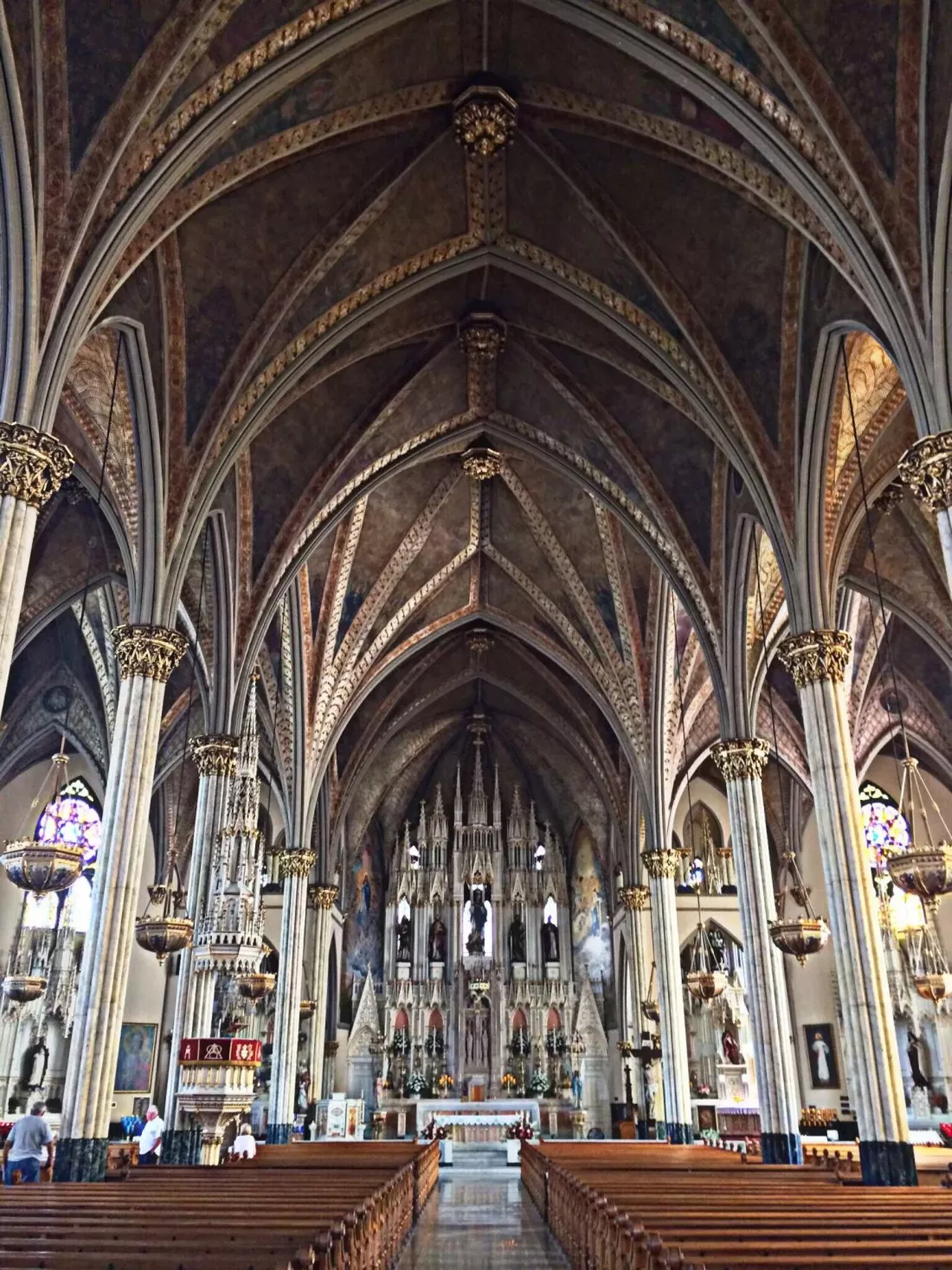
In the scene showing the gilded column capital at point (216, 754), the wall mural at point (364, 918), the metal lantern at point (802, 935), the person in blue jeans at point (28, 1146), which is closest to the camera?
the person in blue jeans at point (28, 1146)

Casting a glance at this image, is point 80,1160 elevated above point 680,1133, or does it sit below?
below

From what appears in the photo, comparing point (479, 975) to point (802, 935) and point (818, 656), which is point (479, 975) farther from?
point (818, 656)

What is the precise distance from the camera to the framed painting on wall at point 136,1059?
28.5 metres

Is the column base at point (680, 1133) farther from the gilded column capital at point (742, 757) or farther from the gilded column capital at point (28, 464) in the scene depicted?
the gilded column capital at point (28, 464)

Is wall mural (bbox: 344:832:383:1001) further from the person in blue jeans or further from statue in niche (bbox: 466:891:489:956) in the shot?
the person in blue jeans

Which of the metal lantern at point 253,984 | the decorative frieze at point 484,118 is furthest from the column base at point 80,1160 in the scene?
the decorative frieze at point 484,118

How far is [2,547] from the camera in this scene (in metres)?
9.59

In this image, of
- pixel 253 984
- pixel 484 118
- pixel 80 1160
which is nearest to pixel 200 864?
pixel 253 984

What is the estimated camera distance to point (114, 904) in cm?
1222

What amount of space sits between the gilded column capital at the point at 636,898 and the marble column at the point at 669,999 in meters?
4.45

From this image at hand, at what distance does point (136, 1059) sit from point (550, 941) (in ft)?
44.6

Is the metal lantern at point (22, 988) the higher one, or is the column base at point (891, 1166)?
the metal lantern at point (22, 988)

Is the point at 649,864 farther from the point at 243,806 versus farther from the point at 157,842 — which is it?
the point at 157,842

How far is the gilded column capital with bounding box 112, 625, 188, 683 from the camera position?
13.9m
